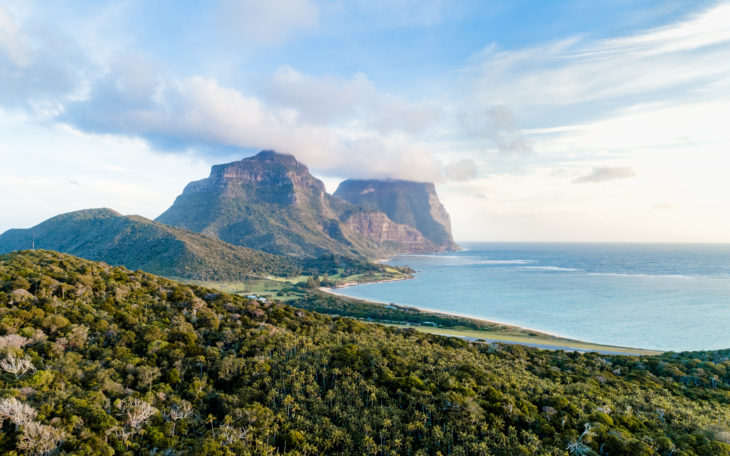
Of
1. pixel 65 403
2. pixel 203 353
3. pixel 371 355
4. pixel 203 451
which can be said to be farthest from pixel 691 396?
pixel 65 403

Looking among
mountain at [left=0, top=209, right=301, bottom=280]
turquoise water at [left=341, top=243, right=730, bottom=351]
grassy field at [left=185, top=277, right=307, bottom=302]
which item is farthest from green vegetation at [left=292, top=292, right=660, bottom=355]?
mountain at [left=0, top=209, right=301, bottom=280]

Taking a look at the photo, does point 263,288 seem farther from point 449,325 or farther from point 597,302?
point 597,302

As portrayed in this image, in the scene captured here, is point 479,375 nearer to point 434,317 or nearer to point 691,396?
point 691,396

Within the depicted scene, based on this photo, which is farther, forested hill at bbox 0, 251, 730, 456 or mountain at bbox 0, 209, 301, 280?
mountain at bbox 0, 209, 301, 280

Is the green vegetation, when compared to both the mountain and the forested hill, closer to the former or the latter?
the forested hill

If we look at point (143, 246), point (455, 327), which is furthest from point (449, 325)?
point (143, 246)
